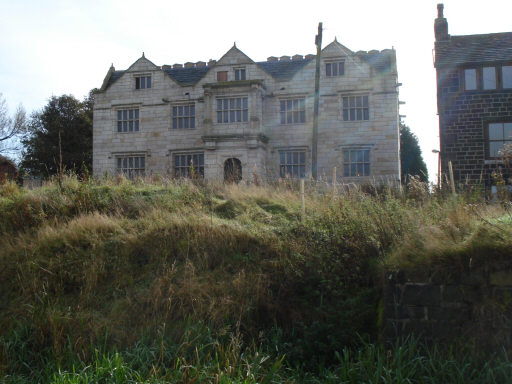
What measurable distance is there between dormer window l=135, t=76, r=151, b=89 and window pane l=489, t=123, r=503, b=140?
59.0 feet

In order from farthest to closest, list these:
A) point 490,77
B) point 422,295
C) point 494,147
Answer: point 490,77
point 494,147
point 422,295

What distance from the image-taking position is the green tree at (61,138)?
1267 inches

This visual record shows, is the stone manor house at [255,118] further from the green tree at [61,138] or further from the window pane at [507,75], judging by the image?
the green tree at [61,138]

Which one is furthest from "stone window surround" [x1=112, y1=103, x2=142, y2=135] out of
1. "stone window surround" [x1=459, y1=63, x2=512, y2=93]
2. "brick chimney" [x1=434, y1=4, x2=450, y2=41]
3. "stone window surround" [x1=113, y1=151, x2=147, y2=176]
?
"stone window surround" [x1=459, y1=63, x2=512, y2=93]

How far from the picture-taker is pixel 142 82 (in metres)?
26.7

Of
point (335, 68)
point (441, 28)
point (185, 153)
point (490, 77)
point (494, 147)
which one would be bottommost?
point (494, 147)

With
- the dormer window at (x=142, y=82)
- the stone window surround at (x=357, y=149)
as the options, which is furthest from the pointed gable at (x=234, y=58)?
the stone window surround at (x=357, y=149)

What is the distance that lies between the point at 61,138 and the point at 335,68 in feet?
68.0

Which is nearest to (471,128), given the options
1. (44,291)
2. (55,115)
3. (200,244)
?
(200,244)

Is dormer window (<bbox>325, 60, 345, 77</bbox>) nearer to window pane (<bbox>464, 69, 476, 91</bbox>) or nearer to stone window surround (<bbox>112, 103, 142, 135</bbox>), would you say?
window pane (<bbox>464, 69, 476, 91</bbox>)

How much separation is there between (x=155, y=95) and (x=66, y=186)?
54.6 ft

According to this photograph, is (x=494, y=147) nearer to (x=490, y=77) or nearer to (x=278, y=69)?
(x=490, y=77)

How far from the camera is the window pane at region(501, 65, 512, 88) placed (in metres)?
20.5

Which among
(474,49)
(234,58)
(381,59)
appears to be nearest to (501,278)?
(474,49)
